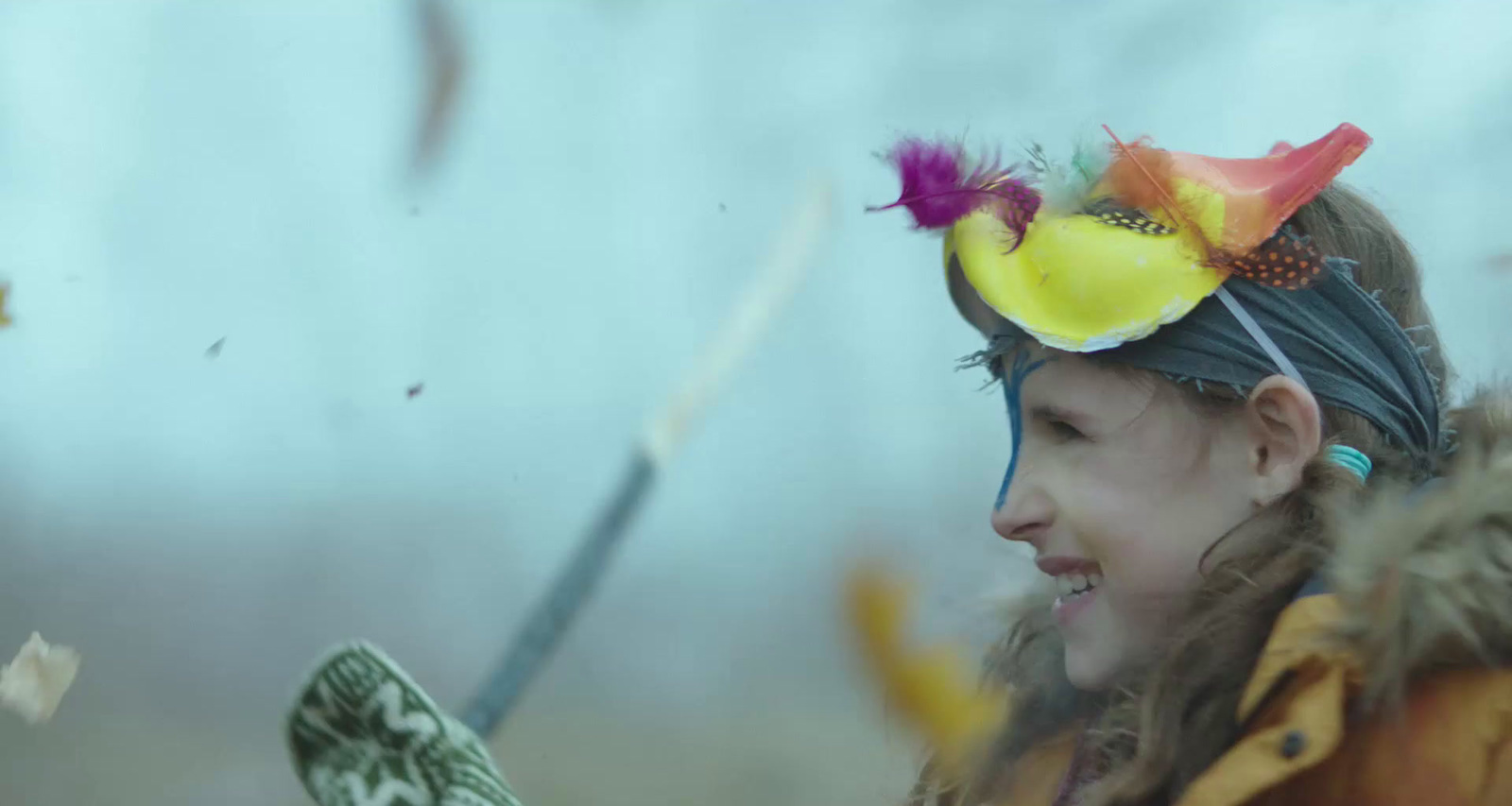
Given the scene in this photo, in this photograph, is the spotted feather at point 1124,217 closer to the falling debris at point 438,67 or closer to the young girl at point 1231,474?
the young girl at point 1231,474

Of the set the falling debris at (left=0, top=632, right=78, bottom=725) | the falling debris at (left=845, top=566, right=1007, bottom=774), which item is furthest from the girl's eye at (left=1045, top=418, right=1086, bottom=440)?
the falling debris at (left=0, top=632, right=78, bottom=725)

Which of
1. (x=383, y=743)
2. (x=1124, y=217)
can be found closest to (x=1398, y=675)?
(x=1124, y=217)

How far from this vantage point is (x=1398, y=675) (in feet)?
2.88

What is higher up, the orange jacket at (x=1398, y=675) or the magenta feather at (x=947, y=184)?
the magenta feather at (x=947, y=184)

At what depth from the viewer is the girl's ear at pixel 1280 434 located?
1069mm

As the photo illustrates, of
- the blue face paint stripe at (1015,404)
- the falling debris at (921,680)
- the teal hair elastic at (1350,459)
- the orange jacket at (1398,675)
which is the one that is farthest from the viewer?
the falling debris at (921,680)

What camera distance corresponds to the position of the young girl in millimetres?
895

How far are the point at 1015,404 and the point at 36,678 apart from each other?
1.04 m

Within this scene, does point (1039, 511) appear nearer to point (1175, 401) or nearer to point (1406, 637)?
point (1175, 401)

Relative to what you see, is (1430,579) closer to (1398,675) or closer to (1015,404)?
(1398,675)

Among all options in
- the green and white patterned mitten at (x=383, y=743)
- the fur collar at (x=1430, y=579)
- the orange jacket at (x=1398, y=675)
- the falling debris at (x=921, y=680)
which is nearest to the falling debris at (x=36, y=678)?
the green and white patterned mitten at (x=383, y=743)

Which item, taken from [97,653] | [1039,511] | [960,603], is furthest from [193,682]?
[1039,511]

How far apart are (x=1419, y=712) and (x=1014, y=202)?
0.58 meters

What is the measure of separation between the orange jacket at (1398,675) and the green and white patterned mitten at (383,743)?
54cm
